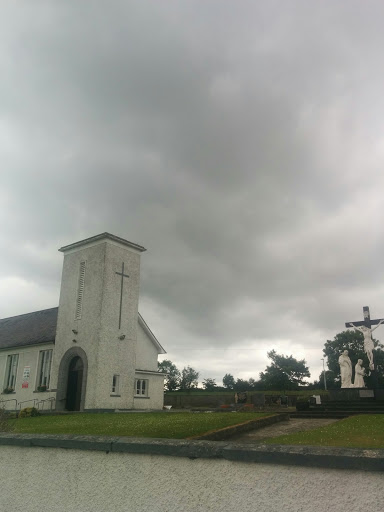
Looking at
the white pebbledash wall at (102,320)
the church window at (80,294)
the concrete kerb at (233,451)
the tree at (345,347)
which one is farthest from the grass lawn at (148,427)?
the tree at (345,347)

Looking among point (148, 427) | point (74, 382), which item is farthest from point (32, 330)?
point (148, 427)

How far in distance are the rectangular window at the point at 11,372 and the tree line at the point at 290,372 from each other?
1270 inches

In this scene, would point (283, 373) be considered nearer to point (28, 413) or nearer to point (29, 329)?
point (29, 329)

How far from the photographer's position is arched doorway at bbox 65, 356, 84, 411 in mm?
27156

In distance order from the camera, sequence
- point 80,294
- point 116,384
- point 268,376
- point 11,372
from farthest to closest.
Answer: point 268,376 → point 11,372 → point 80,294 → point 116,384

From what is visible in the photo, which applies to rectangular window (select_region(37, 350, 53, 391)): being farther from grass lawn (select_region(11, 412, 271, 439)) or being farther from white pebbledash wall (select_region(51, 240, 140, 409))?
grass lawn (select_region(11, 412, 271, 439))

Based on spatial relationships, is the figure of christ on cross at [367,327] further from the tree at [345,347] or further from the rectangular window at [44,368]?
the tree at [345,347]

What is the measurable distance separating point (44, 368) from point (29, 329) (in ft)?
17.3

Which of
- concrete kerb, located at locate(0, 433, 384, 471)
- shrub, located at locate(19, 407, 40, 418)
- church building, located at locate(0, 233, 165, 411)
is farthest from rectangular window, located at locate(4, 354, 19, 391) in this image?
concrete kerb, located at locate(0, 433, 384, 471)

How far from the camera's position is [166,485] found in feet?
13.8

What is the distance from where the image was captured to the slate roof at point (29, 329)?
31.2 meters

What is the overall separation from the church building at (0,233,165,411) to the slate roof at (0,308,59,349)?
0.55 ft

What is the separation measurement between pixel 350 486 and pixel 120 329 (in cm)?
2495

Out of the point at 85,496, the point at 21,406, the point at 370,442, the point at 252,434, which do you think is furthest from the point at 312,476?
the point at 21,406
